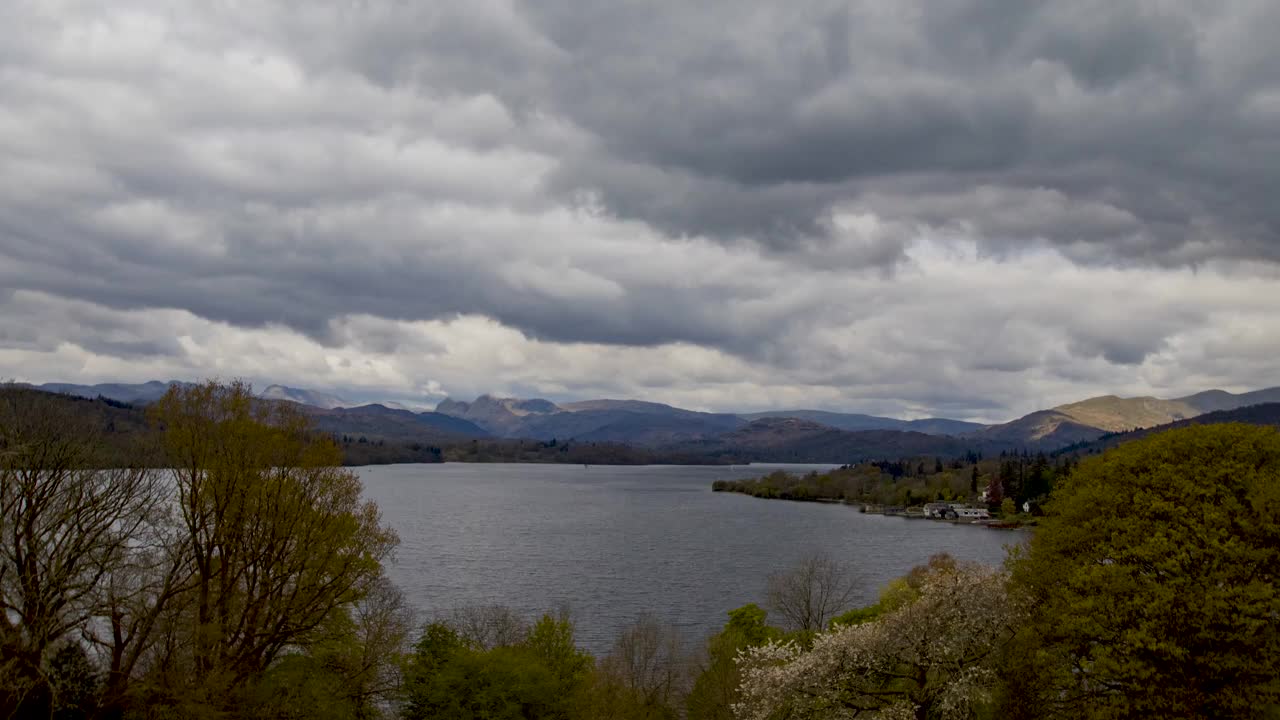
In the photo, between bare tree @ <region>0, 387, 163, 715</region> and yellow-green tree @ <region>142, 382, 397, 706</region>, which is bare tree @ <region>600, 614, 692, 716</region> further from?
bare tree @ <region>0, 387, 163, 715</region>

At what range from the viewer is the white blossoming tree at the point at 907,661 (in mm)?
25953

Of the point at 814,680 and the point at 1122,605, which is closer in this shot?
the point at 1122,605

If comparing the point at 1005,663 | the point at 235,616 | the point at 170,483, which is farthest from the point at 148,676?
the point at 1005,663

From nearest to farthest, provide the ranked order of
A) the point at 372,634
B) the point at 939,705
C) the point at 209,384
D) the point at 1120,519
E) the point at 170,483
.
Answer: the point at 1120,519 < the point at 939,705 < the point at 209,384 < the point at 170,483 < the point at 372,634

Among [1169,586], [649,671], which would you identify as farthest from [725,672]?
[1169,586]

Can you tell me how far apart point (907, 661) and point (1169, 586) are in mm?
7968

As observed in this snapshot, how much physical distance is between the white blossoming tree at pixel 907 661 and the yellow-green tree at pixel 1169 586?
160 centimetres

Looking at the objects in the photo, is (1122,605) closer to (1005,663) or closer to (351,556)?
(1005,663)

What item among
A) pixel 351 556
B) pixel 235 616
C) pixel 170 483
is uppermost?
pixel 170 483

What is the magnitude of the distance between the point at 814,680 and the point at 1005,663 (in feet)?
19.1

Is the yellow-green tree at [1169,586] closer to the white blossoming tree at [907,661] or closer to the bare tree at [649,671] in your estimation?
the white blossoming tree at [907,661]

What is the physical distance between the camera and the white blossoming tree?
25953 millimetres

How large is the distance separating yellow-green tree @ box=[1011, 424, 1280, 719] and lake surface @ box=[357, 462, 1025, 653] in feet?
116

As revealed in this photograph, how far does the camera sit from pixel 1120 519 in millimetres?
23984
